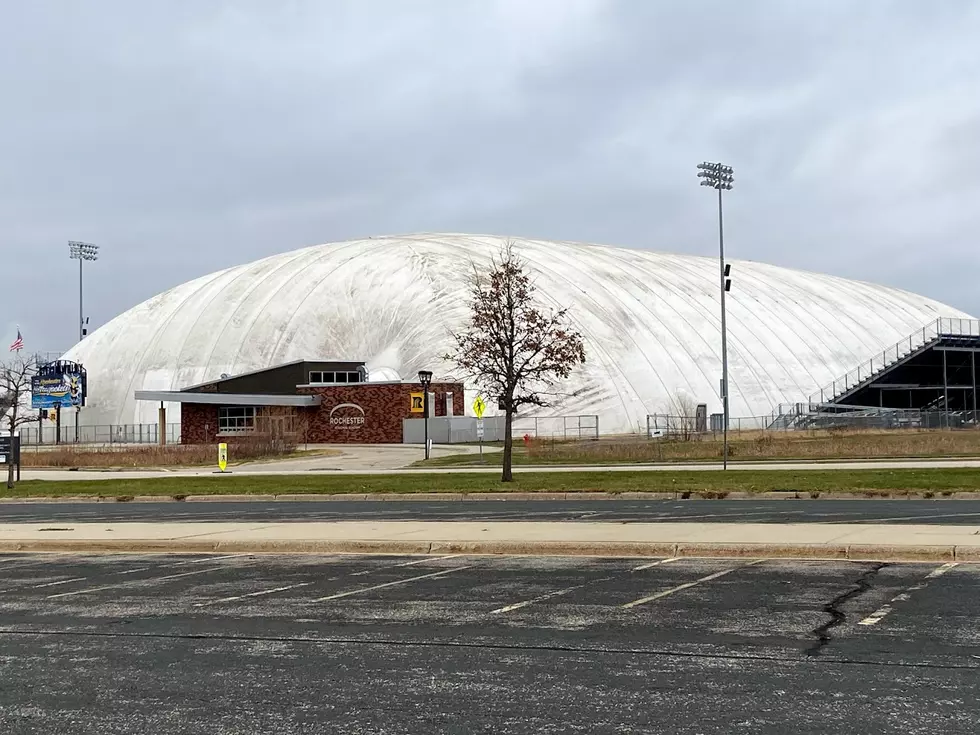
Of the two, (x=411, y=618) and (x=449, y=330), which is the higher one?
(x=449, y=330)

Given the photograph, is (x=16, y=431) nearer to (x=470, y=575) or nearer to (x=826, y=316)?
(x=826, y=316)

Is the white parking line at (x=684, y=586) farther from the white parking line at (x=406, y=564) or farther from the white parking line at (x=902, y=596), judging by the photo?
the white parking line at (x=406, y=564)

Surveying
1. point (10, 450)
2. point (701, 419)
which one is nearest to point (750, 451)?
point (701, 419)

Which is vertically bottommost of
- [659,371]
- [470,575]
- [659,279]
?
[470,575]

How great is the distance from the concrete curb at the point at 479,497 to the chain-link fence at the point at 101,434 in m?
37.9

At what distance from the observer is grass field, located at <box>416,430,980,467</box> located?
39219 mm

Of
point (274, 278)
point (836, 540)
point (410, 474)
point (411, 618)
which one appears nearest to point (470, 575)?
point (411, 618)

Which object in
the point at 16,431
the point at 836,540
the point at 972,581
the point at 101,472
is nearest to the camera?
the point at 972,581

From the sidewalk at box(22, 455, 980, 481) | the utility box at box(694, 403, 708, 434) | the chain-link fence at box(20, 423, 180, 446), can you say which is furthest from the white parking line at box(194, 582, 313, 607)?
the chain-link fence at box(20, 423, 180, 446)

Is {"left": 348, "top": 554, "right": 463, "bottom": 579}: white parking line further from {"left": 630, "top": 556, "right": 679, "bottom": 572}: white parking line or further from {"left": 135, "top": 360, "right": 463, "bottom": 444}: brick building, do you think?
{"left": 135, "top": 360, "right": 463, "bottom": 444}: brick building

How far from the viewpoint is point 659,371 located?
2489 inches

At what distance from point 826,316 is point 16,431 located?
→ 195 ft

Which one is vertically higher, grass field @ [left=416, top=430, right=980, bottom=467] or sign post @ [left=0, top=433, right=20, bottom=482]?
sign post @ [left=0, top=433, right=20, bottom=482]

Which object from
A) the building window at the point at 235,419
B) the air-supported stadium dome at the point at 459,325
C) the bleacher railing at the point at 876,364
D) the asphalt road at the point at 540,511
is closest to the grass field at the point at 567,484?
the asphalt road at the point at 540,511
